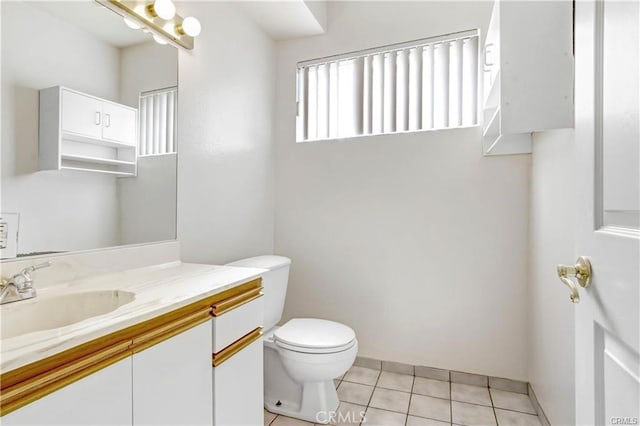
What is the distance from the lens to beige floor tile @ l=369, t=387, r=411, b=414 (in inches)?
73.4

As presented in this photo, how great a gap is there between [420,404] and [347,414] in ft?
1.43

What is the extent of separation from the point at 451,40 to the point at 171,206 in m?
2.02

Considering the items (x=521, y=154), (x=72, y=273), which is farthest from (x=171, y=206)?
(x=521, y=154)

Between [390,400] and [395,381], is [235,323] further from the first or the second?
[395,381]

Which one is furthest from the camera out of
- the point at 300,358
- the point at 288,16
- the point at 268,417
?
the point at 288,16

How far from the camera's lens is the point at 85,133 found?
49.5 inches

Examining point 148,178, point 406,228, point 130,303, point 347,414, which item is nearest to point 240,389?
point 130,303

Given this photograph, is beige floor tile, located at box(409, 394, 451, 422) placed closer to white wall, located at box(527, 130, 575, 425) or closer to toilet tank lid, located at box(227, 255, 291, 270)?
white wall, located at box(527, 130, 575, 425)

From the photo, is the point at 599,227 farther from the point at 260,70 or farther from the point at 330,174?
the point at 260,70

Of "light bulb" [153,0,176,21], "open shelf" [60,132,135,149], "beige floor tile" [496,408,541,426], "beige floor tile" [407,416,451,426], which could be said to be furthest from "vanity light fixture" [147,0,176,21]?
"beige floor tile" [496,408,541,426]

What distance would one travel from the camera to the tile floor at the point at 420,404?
1.75m

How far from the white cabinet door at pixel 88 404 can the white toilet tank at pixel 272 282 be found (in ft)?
3.62

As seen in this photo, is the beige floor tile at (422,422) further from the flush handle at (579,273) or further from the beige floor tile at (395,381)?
the flush handle at (579,273)

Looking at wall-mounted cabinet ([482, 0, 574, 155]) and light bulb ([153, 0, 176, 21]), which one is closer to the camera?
wall-mounted cabinet ([482, 0, 574, 155])
